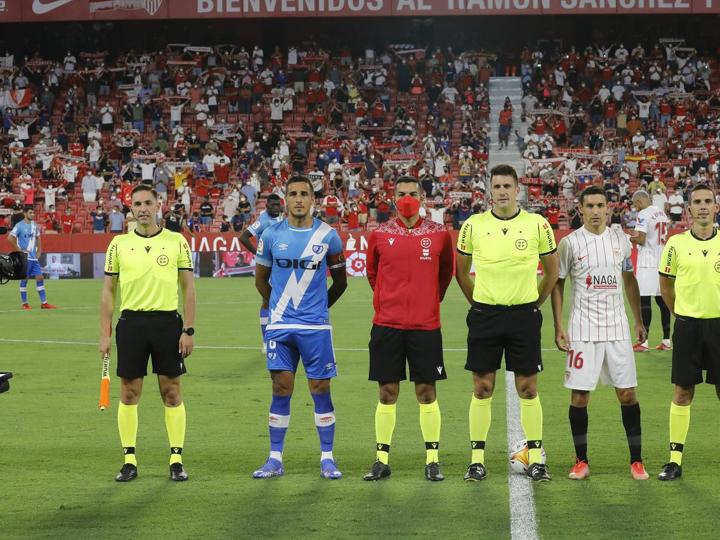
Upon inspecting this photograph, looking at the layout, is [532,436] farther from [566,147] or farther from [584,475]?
[566,147]

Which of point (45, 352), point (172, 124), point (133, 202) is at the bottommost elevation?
point (45, 352)

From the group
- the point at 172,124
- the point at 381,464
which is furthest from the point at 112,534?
the point at 172,124

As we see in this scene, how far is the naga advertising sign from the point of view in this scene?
43781 mm

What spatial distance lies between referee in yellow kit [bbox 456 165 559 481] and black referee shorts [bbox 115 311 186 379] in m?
2.03

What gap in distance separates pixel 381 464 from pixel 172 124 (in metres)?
37.8

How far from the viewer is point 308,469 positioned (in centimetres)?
834

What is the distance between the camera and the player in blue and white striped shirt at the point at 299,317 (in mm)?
8172

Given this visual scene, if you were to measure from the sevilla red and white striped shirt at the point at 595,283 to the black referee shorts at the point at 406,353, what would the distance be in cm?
98

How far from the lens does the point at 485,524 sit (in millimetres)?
6742

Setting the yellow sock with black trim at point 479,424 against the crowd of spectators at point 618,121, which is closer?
the yellow sock with black trim at point 479,424

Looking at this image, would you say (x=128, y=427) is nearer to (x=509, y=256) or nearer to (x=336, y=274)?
(x=336, y=274)

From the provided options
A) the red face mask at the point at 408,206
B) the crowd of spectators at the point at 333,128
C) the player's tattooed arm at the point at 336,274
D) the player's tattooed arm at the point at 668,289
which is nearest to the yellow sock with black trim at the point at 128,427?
the player's tattooed arm at the point at 336,274

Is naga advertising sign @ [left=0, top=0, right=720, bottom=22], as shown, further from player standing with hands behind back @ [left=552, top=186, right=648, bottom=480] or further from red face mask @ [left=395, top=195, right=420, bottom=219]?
Answer: red face mask @ [left=395, top=195, right=420, bottom=219]

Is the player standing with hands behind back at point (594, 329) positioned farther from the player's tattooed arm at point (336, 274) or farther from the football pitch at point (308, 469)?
the player's tattooed arm at point (336, 274)
